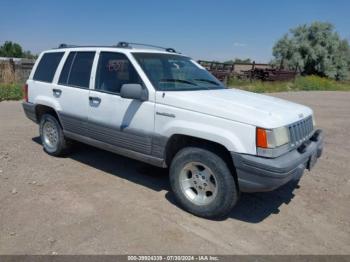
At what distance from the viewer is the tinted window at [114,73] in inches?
181

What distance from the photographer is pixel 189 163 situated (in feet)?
13.2

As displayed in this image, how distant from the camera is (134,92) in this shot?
4.25 metres

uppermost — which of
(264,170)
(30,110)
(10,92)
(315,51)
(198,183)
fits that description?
(315,51)

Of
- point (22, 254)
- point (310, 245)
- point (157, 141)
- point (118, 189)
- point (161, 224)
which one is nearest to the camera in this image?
point (22, 254)

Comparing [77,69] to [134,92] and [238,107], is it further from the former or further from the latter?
[238,107]

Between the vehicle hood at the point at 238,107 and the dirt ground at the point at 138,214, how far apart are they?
45.9 inches

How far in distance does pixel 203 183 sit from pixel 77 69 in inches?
108

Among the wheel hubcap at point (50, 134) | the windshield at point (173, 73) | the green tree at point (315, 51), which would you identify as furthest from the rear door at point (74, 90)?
the green tree at point (315, 51)

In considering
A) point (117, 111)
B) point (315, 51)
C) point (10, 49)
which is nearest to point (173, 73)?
point (117, 111)

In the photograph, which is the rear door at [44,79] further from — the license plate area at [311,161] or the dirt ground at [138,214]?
the license plate area at [311,161]

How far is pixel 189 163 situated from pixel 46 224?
167cm

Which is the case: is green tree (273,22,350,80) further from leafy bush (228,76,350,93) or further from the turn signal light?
the turn signal light

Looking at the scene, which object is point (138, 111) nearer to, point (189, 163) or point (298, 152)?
point (189, 163)

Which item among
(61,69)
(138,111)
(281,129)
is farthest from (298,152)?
(61,69)
